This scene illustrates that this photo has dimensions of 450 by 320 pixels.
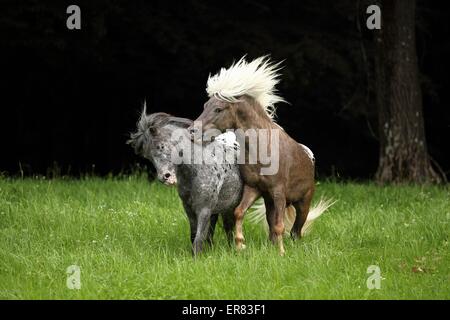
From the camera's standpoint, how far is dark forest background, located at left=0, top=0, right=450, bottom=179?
54.0 ft

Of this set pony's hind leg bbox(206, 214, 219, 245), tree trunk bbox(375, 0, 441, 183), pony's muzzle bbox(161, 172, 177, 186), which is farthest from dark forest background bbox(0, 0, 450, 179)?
pony's muzzle bbox(161, 172, 177, 186)

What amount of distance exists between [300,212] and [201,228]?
4.65ft

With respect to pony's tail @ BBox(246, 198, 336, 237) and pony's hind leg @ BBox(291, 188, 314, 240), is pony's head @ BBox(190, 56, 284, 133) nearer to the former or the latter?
pony's hind leg @ BBox(291, 188, 314, 240)

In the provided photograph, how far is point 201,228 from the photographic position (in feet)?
27.1

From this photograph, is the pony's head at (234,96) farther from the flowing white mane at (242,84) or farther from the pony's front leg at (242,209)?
the pony's front leg at (242,209)

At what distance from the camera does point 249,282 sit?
7586mm

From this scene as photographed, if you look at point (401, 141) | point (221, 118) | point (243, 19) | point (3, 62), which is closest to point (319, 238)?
point (221, 118)

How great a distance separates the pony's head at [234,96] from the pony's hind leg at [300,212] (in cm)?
118

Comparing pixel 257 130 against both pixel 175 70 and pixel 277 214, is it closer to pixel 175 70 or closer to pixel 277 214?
pixel 277 214

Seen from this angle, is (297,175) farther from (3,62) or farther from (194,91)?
(3,62)

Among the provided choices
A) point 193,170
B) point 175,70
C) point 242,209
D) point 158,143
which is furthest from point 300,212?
point 175,70

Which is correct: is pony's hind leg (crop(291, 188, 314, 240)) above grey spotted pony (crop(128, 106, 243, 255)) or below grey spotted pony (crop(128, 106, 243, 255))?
below

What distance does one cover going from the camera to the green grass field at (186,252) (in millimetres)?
7527

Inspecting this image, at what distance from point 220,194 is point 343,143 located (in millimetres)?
12375
